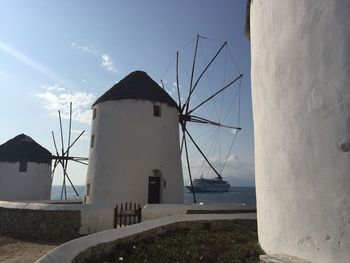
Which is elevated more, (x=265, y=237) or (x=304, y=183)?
(x=304, y=183)

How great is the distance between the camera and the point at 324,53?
462 cm

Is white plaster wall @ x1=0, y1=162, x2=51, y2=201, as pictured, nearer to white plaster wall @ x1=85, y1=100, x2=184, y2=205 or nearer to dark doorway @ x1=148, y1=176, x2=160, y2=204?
white plaster wall @ x1=85, y1=100, x2=184, y2=205

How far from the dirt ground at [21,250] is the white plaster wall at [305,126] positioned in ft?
22.0

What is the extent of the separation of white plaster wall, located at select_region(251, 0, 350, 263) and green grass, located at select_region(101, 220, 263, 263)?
1010 mm

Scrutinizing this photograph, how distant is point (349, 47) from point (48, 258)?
5.06 metres

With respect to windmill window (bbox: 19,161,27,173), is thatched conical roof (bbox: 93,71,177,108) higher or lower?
higher

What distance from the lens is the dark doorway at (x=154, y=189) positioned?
58.7 feet

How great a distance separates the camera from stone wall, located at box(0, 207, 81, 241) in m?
12.9

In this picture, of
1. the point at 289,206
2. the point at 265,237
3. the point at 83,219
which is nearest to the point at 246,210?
the point at 83,219

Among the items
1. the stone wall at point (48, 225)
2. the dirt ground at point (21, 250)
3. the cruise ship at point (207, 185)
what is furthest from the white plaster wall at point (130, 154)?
the cruise ship at point (207, 185)

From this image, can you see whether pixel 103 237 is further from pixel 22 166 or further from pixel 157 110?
pixel 22 166

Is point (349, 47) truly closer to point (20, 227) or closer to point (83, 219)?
point (83, 219)

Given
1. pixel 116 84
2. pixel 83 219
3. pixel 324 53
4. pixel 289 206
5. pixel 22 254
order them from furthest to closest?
pixel 116 84 → pixel 83 219 → pixel 22 254 → pixel 289 206 → pixel 324 53

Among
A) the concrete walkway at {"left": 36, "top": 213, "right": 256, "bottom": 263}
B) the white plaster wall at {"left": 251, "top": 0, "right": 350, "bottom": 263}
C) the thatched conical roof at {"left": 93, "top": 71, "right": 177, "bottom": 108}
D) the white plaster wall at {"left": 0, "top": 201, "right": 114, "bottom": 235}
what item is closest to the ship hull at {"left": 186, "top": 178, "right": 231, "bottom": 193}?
the thatched conical roof at {"left": 93, "top": 71, "right": 177, "bottom": 108}
